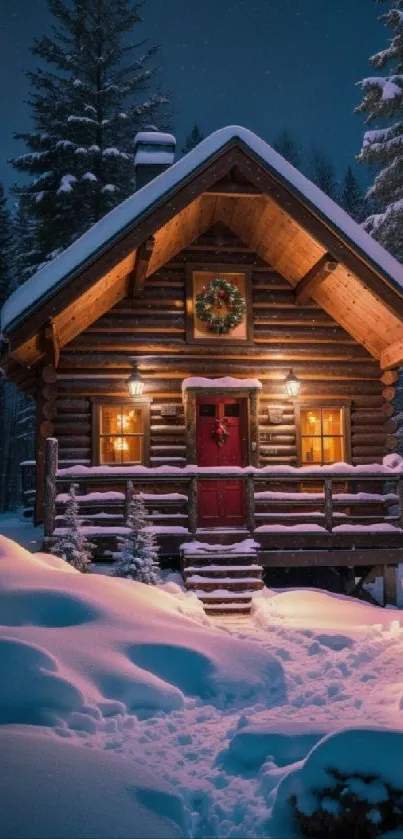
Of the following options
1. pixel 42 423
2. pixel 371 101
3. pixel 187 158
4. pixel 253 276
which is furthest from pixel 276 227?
pixel 371 101

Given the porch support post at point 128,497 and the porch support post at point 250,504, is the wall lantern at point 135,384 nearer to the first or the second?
the porch support post at point 128,497

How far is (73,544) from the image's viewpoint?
10.9 meters

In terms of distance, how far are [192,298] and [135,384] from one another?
7.69 feet

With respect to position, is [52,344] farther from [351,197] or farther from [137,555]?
[351,197]

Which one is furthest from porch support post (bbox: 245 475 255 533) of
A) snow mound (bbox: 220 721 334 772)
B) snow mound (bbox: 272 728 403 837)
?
snow mound (bbox: 272 728 403 837)

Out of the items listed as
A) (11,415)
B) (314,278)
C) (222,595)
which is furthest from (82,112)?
(11,415)

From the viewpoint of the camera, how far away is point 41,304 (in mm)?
12438

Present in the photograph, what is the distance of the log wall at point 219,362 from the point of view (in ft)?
48.3

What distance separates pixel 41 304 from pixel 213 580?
569cm

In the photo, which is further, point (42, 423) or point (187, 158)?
point (42, 423)

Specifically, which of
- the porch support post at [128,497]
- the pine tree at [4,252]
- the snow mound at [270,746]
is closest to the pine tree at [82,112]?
the pine tree at [4,252]

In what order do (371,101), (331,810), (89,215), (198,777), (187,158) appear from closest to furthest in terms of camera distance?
1. (331,810)
2. (198,777)
3. (187,158)
4. (371,101)
5. (89,215)

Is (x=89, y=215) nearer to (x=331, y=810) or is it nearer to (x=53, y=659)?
(x=53, y=659)

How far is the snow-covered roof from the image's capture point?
12578mm
